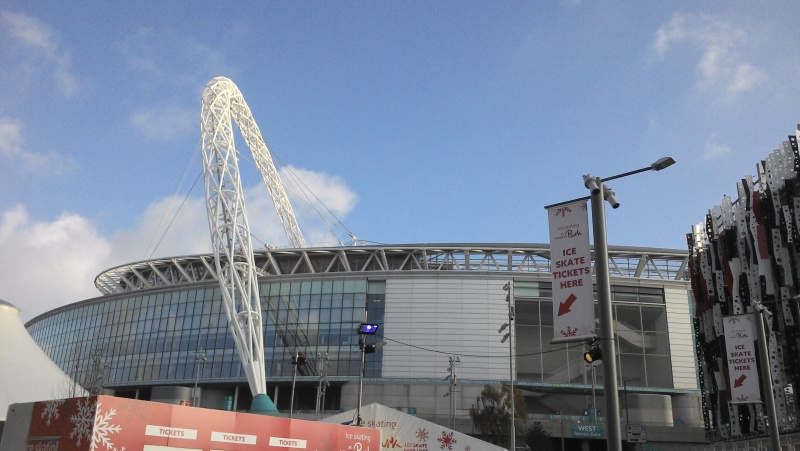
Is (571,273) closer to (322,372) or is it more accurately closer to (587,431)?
(587,431)

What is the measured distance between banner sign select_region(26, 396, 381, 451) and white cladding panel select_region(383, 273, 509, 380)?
58398mm

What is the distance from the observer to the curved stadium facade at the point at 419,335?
3105 inches

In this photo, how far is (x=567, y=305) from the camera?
46.5 ft

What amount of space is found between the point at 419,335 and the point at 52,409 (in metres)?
64.0

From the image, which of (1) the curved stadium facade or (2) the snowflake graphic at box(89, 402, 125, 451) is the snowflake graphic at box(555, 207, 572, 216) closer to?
(2) the snowflake graphic at box(89, 402, 125, 451)

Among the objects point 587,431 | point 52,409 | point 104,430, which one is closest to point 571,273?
point 104,430

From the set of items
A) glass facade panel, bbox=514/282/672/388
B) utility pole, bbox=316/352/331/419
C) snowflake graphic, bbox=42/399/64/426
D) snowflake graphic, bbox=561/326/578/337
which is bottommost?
snowflake graphic, bbox=42/399/64/426

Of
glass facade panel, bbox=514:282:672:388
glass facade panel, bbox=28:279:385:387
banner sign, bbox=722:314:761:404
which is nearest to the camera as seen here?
banner sign, bbox=722:314:761:404

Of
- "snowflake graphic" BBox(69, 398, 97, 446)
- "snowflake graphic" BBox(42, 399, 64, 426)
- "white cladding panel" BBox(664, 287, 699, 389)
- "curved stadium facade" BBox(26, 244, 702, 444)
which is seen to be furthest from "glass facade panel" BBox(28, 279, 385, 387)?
"snowflake graphic" BBox(69, 398, 97, 446)

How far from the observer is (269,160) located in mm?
92500

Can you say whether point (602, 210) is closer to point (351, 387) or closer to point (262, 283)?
point (351, 387)

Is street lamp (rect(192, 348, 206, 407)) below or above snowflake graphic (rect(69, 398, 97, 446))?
above

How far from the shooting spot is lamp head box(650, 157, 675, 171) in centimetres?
1455

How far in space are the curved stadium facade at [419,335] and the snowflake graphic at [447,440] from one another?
1788 inches
